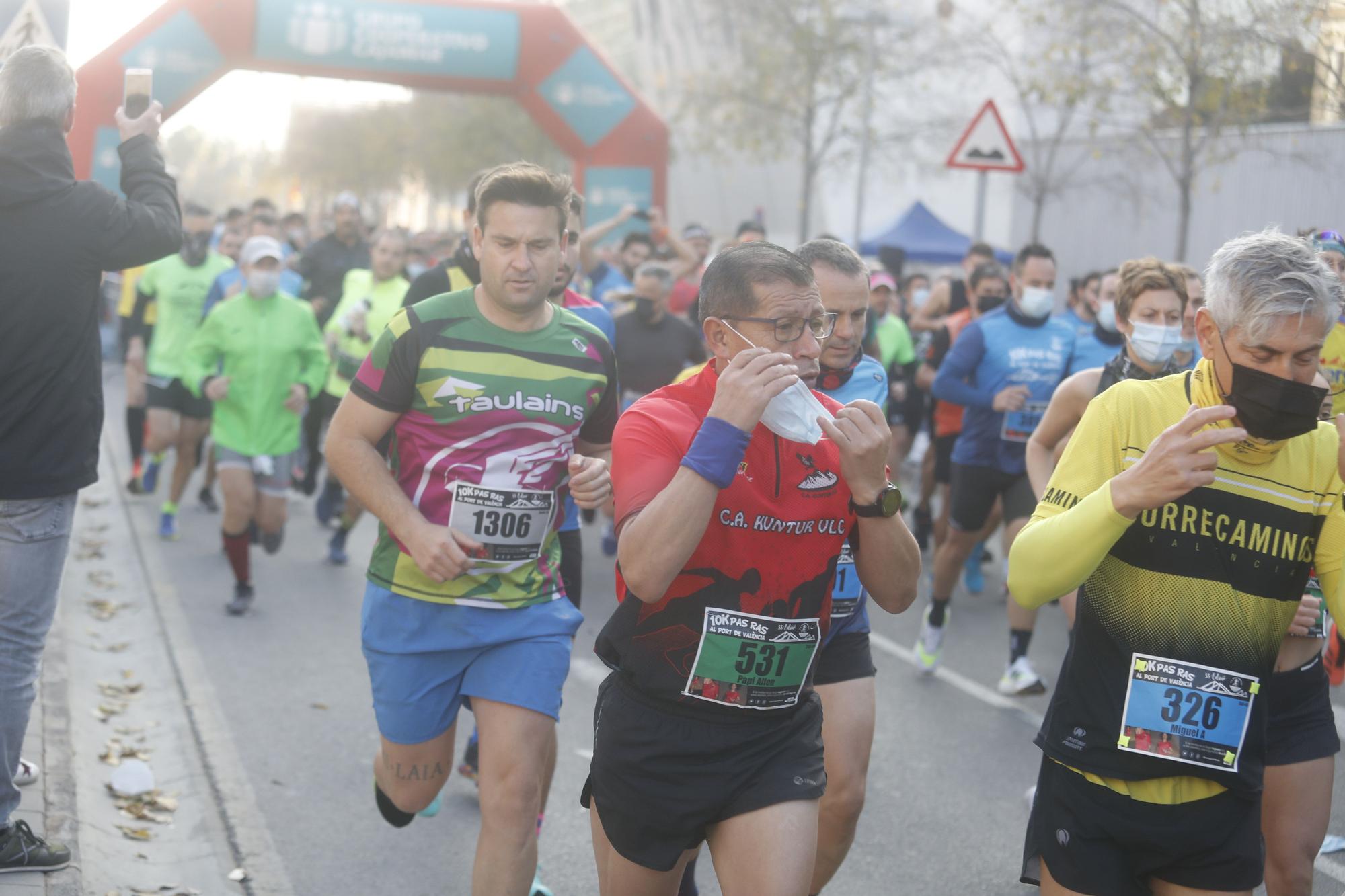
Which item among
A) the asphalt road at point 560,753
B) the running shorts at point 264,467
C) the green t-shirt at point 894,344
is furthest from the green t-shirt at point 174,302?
the green t-shirt at point 894,344

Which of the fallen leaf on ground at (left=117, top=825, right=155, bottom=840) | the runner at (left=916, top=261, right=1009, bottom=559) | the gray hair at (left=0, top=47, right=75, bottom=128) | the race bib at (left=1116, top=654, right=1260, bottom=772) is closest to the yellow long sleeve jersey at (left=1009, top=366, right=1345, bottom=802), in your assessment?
the race bib at (left=1116, top=654, right=1260, bottom=772)

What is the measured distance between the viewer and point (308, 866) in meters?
4.96

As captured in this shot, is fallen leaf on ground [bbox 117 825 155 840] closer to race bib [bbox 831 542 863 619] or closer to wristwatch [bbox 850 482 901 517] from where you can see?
race bib [bbox 831 542 863 619]

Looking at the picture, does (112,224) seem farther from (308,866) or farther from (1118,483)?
(1118,483)

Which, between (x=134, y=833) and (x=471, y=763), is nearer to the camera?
(x=134, y=833)

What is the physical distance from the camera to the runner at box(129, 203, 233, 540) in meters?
10.8

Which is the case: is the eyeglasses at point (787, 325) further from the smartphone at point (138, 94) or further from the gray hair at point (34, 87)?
the smartphone at point (138, 94)

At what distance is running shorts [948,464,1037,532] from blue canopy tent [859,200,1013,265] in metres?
17.7

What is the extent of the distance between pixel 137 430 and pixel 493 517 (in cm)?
937

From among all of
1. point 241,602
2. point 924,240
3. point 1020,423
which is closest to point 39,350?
point 241,602

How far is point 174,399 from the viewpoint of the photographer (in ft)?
36.2

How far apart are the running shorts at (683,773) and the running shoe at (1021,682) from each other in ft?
14.7

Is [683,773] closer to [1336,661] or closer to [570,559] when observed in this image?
[570,559]

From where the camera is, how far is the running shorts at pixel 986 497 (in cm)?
787
